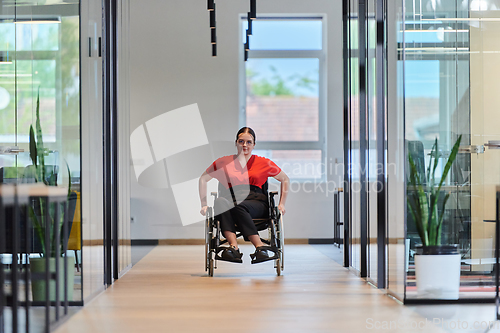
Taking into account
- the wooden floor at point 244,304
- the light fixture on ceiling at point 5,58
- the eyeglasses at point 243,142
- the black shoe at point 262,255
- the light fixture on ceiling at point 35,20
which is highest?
the light fixture on ceiling at point 35,20

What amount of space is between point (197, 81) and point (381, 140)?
3.15 metres

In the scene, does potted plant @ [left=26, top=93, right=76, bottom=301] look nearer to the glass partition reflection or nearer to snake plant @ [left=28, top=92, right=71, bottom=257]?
snake plant @ [left=28, top=92, right=71, bottom=257]

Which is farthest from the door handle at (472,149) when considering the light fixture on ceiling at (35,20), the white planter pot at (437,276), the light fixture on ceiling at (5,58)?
the light fixture on ceiling at (5,58)

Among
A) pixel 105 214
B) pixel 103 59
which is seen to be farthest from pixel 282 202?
pixel 103 59

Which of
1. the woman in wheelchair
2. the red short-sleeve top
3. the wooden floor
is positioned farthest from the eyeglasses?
the wooden floor

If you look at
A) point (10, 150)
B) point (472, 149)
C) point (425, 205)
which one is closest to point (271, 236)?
point (425, 205)

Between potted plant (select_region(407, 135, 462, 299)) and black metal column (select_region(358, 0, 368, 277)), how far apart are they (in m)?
0.73

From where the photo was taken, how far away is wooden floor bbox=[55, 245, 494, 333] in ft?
7.83

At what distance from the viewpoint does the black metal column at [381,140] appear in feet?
10.7

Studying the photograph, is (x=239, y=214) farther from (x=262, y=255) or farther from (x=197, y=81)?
(x=197, y=81)

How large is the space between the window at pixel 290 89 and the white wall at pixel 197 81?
0.14 m

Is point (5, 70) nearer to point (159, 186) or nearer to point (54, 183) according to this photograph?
point (54, 183)

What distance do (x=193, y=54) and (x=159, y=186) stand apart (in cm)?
152

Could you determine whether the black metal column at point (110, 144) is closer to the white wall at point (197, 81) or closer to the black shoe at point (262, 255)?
the black shoe at point (262, 255)
